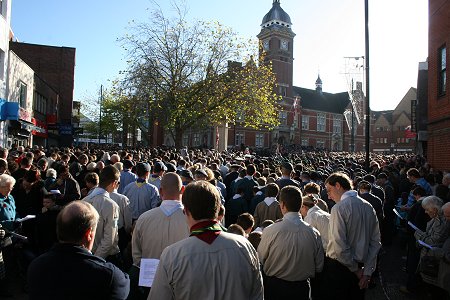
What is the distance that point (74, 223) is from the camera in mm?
2762

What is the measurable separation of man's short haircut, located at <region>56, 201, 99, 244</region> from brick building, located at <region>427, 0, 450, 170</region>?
586 inches

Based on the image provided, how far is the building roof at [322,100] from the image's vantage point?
270 ft

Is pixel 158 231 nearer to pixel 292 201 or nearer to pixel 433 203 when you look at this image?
pixel 292 201

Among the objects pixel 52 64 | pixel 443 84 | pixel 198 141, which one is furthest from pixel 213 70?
pixel 198 141

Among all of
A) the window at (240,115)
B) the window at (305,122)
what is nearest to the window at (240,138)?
the window at (305,122)

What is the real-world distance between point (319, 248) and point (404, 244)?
7.27m

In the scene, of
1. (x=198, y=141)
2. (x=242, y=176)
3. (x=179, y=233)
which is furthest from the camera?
(x=198, y=141)

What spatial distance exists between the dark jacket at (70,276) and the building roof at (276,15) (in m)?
76.2

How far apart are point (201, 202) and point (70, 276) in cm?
96

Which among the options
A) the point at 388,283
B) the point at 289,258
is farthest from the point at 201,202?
the point at 388,283

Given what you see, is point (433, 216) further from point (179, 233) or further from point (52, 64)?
point (52, 64)

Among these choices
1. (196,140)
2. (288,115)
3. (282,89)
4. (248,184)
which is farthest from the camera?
(288,115)

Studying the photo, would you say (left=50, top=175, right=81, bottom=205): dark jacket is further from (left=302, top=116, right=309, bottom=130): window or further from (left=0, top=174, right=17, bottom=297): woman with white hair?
(left=302, top=116, right=309, bottom=130): window

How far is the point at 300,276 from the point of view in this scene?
4.36m
